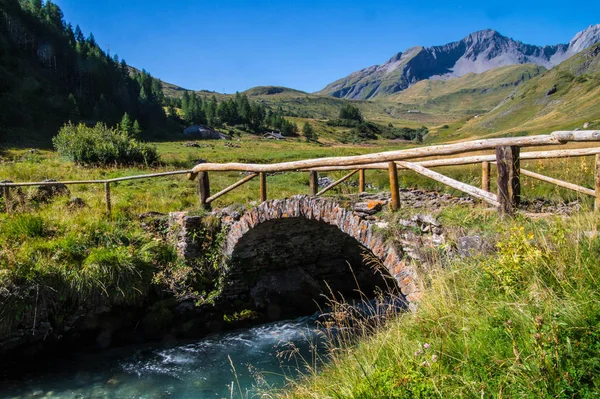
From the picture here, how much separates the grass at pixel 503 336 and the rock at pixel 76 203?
11075mm

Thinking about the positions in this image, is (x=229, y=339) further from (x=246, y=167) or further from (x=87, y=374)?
(x=246, y=167)

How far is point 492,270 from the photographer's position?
4207mm

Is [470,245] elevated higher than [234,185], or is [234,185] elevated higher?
[234,185]

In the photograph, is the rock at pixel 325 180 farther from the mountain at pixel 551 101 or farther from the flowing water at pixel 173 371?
the mountain at pixel 551 101

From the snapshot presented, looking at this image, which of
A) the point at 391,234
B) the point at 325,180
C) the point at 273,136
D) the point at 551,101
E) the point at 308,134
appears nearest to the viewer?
the point at 391,234

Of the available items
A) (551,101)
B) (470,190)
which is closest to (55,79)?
(470,190)

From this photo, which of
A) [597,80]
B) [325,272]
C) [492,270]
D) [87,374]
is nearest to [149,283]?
[87,374]

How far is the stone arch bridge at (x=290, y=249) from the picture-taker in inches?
331

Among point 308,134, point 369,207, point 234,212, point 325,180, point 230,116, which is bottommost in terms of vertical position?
point 234,212

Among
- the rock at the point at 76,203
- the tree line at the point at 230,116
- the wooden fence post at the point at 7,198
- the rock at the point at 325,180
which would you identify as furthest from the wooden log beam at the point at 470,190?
the tree line at the point at 230,116

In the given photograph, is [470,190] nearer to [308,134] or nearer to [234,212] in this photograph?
[234,212]

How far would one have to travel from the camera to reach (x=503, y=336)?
3.29 meters

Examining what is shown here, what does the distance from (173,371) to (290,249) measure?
15.7 feet

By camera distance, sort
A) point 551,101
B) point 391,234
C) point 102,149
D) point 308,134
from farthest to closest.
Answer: point 551,101 < point 308,134 < point 102,149 < point 391,234
